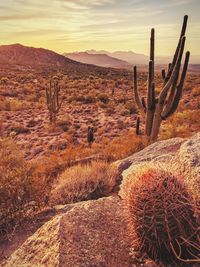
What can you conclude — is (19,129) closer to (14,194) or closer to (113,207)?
(14,194)

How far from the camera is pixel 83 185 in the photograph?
7527 mm

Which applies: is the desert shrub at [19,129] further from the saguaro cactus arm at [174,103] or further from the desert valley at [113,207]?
the saguaro cactus arm at [174,103]

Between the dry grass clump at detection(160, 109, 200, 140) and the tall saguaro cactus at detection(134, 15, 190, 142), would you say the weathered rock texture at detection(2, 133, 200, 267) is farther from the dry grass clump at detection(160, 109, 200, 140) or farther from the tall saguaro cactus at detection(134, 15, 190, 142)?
the dry grass clump at detection(160, 109, 200, 140)

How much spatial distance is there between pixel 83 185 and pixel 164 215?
3.81m

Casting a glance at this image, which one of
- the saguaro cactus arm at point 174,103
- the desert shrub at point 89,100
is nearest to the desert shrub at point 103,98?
the desert shrub at point 89,100

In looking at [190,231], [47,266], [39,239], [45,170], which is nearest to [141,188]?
[190,231]

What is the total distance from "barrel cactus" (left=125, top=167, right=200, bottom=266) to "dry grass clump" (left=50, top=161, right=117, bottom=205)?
3.26m

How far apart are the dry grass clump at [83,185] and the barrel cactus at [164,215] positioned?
3.26m

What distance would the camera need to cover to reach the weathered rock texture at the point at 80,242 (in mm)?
4207

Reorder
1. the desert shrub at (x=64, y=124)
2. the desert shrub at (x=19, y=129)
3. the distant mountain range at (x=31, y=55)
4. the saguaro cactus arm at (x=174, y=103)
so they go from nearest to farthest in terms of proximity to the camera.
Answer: the saguaro cactus arm at (x=174, y=103) < the desert shrub at (x=19, y=129) < the desert shrub at (x=64, y=124) < the distant mountain range at (x=31, y=55)

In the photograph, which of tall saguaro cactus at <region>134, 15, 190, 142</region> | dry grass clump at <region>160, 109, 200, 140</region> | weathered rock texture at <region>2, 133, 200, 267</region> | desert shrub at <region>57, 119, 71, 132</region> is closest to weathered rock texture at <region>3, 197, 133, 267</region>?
weathered rock texture at <region>2, 133, 200, 267</region>

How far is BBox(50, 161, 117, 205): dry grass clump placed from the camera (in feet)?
23.9

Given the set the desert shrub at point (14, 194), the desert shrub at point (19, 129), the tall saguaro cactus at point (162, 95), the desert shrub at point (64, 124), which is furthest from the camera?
the desert shrub at point (64, 124)

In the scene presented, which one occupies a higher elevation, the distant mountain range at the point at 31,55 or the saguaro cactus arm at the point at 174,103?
the saguaro cactus arm at the point at 174,103
